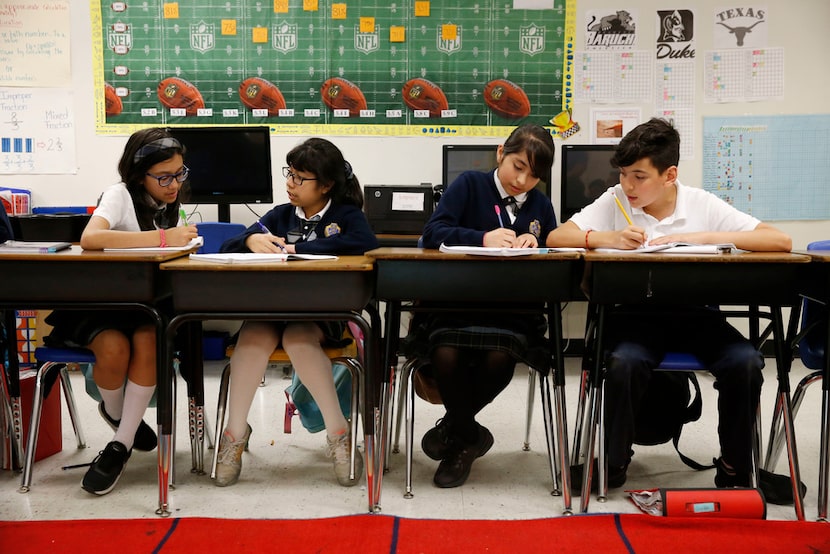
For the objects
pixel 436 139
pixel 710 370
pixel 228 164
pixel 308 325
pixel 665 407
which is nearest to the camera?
pixel 710 370

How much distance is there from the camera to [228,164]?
143 inches

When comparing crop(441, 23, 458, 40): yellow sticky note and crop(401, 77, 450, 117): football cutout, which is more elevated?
crop(441, 23, 458, 40): yellow sticky note

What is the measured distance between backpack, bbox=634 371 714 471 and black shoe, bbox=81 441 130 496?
1462mm

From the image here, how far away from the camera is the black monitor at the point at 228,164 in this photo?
3.61 metres

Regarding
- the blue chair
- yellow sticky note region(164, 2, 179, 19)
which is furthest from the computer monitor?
the blue chair

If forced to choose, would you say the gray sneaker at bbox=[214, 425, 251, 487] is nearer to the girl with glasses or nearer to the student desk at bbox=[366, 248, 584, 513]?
the girl with glasses

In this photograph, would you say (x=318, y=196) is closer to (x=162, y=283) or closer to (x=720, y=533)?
(x=162, y=283)

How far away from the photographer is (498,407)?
9.71ft

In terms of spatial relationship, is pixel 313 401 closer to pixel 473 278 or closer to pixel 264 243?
pixel 264 243

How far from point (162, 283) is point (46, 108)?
103 inches

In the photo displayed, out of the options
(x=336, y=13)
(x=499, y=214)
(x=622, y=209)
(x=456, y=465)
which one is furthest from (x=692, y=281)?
(x=336, y=13)

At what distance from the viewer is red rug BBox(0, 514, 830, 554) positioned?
1.62 meters

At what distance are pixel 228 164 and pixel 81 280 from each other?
6.39 feet

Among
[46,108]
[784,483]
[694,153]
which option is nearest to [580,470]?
[784,483]
